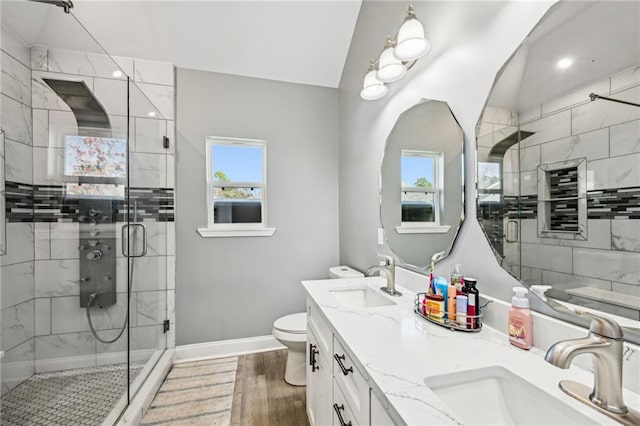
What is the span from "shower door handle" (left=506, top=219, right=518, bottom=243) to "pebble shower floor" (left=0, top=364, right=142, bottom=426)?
90.0 inches

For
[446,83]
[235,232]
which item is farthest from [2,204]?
[446,83]

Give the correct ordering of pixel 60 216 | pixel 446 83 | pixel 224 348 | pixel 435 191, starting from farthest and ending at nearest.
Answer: pixel 224 348 < pixel 60 216 < pixel 435 191 < pixel 446 83

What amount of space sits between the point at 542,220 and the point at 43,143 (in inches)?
103

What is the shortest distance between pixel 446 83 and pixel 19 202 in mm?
2464

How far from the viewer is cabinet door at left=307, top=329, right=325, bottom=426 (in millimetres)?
1335

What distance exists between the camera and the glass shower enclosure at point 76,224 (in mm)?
1477

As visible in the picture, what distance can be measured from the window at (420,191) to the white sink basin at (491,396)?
70 cm

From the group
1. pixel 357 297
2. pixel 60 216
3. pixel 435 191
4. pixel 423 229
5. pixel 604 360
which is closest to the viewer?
pixel 604 360

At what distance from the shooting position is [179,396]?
1.89 m

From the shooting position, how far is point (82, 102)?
1.87m

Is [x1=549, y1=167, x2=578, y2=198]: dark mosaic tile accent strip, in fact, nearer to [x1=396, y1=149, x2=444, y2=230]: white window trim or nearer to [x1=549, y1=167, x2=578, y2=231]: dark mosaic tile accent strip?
[x1=549, y1=167, x2=578, y2=231]: dark mosaic tile accent strip

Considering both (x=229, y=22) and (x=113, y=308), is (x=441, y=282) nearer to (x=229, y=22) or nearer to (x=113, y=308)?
(x=113, y=308)

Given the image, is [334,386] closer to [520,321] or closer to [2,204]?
[520,321]

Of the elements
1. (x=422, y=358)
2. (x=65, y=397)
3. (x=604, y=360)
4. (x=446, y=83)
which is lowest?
(x=65, y=397)
